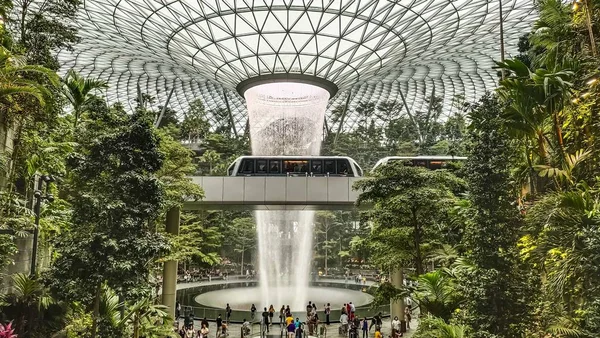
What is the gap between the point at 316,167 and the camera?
92.9 ft

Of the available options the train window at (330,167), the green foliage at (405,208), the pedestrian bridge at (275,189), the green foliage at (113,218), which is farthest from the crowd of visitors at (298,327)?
the train window at (330,167)

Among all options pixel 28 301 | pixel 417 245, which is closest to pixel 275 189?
pixel 417 245

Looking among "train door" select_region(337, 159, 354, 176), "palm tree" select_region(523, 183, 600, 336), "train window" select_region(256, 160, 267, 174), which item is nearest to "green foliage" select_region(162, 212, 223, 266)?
"train window" select_region(256, 160, 267, 174)

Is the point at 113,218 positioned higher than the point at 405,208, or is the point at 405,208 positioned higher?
the point at 405,208

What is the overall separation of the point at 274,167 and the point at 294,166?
129 cm

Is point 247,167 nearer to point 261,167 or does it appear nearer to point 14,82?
point 261,167

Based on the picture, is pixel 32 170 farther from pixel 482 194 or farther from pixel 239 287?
pixel 239 287

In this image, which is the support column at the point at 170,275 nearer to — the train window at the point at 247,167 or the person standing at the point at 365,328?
the train window at the point at 247,167

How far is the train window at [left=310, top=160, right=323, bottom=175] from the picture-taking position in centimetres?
2820

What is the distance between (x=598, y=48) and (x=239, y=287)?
34345 mm

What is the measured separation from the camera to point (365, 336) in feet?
65.9

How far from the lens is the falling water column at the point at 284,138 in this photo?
37000mm

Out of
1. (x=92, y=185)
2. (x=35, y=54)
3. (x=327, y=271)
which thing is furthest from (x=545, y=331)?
(x=327, y=271)

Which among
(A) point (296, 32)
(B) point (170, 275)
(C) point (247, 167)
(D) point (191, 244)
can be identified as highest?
(A) point (296, 32)
